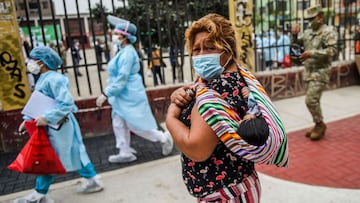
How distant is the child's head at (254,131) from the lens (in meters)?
1.26

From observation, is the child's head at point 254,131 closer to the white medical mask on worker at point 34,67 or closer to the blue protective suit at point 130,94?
the white medical mask on worker at point 34,67

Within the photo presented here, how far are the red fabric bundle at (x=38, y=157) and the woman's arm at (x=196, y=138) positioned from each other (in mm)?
1978

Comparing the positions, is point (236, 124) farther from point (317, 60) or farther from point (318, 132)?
point (318, 132)

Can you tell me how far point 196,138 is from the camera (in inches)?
52.9

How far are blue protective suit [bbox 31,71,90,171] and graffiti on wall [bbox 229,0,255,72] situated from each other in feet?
12.0

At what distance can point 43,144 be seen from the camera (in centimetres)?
302

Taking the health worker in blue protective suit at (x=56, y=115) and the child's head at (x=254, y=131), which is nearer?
the child's head at (x=254, y=131)

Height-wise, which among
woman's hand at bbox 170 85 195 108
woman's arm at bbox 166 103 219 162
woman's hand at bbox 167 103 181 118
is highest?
woman's hand at bbox 170 85 195 108

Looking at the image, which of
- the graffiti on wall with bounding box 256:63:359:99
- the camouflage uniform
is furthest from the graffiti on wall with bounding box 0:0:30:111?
the graffiti on wall with bounding box 256:63:359:99

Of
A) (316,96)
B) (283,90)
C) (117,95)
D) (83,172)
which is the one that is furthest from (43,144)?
(283,90)

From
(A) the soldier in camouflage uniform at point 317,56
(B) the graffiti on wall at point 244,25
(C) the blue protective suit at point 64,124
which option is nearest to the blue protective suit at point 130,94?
(C) the blue protective suit at point 64,124

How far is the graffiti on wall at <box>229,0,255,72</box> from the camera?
600cm

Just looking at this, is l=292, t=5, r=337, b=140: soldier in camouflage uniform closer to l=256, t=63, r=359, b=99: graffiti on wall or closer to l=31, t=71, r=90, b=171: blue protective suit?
l=256, t=63, r=359, b=99: graffiti on wall

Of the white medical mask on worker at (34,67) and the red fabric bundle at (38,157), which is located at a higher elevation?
the white medical mask on worker at (34,67)
